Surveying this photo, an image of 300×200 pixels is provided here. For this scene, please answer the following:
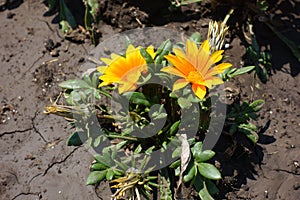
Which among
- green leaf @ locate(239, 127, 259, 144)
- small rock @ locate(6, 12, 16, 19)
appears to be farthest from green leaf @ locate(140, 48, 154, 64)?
small rock @ locate(6, 12, 16, 19)

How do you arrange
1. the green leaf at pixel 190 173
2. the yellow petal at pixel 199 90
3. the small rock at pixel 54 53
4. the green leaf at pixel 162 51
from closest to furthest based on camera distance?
the yellow petal at pixel 199 90 < the green leaf at pixel 190 173 < the green leaf at pixel 162 51 < the small rock at pixel 54 53

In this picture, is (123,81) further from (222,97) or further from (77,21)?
(77,21)

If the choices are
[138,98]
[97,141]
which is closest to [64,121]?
[97,141]

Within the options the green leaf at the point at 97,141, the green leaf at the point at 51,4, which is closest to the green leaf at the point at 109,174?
the green leaf at the point at 97,141

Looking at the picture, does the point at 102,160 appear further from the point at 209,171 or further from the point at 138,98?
the point at 209,171

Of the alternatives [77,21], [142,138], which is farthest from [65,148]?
[77,21]

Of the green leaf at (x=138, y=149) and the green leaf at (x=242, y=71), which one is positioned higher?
the green leaf at (x=242, y=71)

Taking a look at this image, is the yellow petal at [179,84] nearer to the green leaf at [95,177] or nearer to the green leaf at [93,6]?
the green leaf at [95,177]
